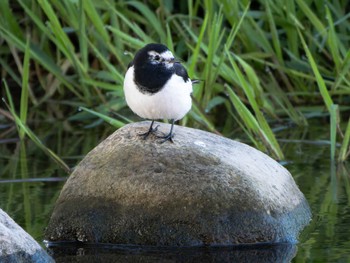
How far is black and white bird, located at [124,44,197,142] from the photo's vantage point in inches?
207

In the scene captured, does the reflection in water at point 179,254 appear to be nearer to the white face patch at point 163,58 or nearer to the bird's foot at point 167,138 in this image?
the bird's foot at point 167,138

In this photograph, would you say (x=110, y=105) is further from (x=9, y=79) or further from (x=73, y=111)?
(x=9, y=79)

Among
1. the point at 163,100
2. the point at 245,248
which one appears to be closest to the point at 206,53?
the point at 163,100

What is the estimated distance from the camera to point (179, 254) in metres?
4.95

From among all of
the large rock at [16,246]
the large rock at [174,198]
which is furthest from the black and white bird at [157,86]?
the large rock at [16,246]

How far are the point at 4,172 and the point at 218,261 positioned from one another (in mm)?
2287

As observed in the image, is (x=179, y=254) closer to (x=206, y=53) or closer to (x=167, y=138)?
(x=167, y=138)

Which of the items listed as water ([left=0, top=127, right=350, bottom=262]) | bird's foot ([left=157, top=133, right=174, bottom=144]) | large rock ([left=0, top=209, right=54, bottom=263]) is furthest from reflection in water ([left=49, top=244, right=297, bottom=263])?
bird's foot ([left=157, top=133, right=174, bottom=144])

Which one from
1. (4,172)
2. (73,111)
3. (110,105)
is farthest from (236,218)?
(73,111)

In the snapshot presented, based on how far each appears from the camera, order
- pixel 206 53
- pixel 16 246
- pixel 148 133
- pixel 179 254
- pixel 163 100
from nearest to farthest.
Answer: pixel 16 246 < pixel 179 254 < pixel 163 100 < pixel 148 133 < pixel 206 53

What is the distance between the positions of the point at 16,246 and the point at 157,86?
116 centimetres

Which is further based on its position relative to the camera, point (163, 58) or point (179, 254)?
point (163, 58)

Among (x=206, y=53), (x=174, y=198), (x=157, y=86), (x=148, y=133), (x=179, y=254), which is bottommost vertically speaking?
(x=179, y=254)

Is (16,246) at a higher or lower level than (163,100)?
lower
